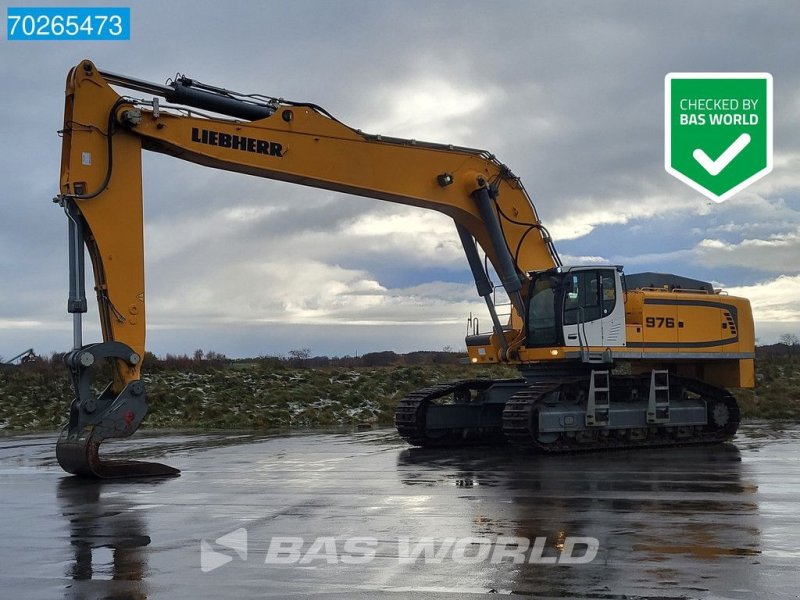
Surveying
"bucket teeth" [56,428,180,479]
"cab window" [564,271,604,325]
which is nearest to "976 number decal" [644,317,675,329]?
"cab window" [564,271,604,325]

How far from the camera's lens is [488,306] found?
18.8 metres

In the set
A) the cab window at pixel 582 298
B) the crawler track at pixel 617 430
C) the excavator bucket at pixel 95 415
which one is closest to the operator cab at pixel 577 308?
the cab window at pixel 582 298

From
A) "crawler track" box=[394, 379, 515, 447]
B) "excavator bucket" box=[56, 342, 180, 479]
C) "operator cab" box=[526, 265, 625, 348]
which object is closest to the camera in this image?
"excavator bucket" box=[56, 342, 180, 479]

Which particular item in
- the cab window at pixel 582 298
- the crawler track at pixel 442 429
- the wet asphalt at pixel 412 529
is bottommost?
the wet asphalt at pixel 412 529

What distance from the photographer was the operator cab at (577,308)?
59.1ft

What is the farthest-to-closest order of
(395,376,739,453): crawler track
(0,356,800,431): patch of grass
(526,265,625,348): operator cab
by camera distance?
(0,356,800,431): patch of grass < (526,265,625,348): operator cab < (395,376,739,453): crawler track

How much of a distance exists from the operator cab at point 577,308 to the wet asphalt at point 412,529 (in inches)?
105

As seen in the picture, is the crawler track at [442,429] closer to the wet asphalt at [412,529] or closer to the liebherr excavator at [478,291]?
the liebherr excavator at [478,291]

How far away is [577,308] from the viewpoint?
18.1 meters

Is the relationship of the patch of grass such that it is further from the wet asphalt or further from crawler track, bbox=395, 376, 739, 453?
the wet asphalt

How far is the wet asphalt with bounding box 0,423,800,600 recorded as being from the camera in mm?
7258

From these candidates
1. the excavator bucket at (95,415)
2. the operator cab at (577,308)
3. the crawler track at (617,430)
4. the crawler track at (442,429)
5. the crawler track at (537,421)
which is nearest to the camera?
the excavator bucket at (95,415)

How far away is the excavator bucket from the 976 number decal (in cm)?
1005

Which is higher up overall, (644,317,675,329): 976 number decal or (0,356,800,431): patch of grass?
(644,317,675,329): 976 number decal
